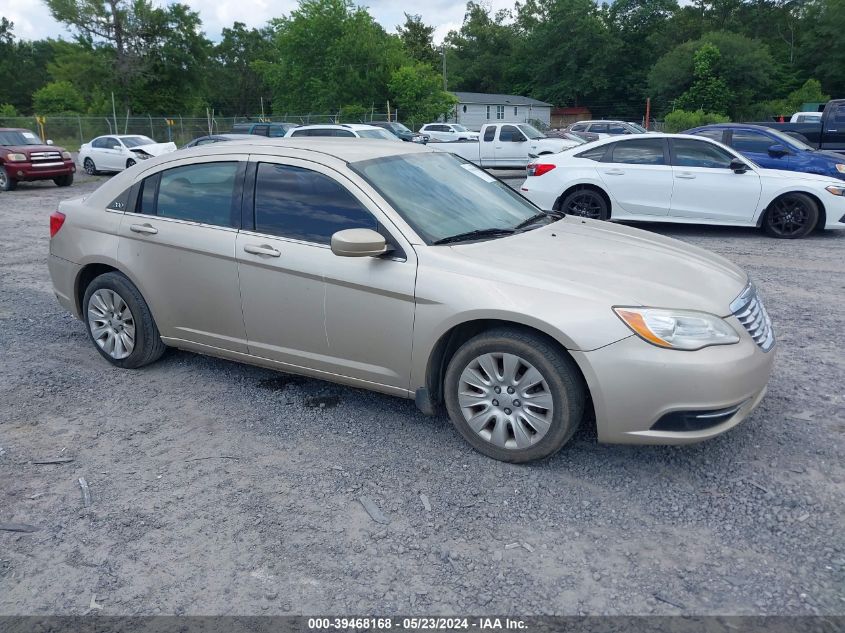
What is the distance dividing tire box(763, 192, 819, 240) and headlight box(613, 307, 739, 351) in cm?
751

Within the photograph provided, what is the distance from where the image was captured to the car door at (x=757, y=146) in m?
11.8

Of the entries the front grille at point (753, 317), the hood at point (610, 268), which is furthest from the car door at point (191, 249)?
the front grille at point (753, 317)

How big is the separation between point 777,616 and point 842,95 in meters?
67.4

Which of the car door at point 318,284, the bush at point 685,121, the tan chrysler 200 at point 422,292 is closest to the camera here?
the tan chrysler 200 at point 422,292

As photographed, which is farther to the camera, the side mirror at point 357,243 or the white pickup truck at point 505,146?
the white pickup truck at point 505,146

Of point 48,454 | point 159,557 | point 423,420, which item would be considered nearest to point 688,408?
point 423,420

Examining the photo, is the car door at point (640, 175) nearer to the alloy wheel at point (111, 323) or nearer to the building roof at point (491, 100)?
the alloy wheel at point (111, 323)

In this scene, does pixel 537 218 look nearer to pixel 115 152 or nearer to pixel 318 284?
pixel 318 284

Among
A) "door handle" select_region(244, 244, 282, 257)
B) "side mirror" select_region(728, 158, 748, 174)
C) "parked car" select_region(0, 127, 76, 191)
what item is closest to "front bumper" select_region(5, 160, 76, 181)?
"parked car" select_region(0, 127, 76, 191)

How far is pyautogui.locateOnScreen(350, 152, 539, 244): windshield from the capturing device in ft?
13.2

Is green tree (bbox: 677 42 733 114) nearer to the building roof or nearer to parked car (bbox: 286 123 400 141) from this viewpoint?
the building roof

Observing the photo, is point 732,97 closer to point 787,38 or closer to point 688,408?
point 787,38

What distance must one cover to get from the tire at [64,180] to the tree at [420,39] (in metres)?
59.8

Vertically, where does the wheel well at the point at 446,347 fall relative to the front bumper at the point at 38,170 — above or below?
below
